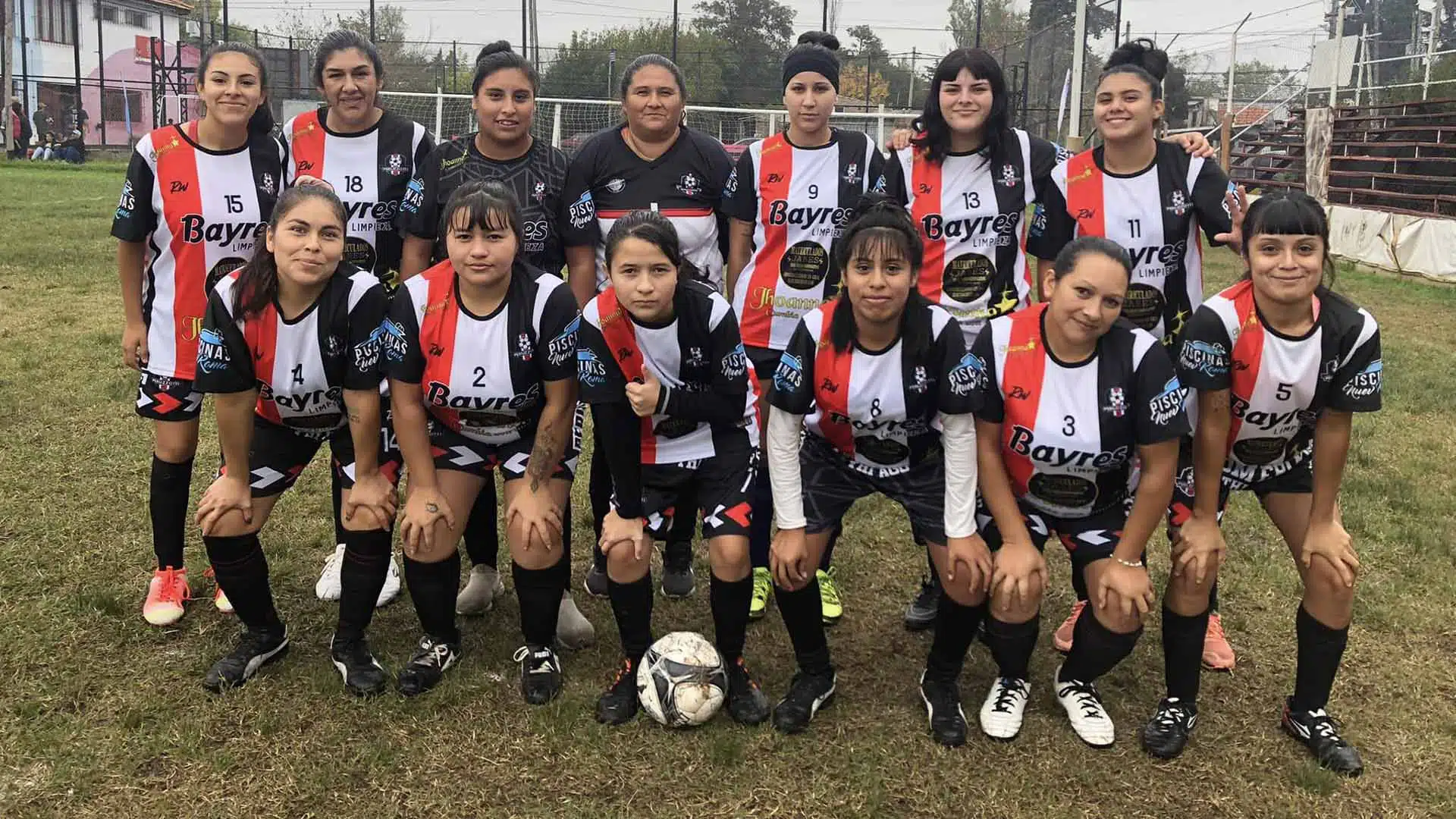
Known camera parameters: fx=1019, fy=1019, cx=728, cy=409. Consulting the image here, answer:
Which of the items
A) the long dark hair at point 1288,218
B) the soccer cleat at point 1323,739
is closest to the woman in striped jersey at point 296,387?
the long dark hair at point 1288,218

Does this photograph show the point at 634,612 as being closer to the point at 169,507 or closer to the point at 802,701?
the point at 802,701

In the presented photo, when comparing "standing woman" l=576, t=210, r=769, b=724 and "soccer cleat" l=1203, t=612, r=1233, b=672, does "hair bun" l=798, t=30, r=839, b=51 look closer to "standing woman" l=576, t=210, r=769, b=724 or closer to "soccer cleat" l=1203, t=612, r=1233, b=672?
"standing woman" l=576, t=210, r=769, b=724

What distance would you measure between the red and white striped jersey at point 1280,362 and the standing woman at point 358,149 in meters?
2.93

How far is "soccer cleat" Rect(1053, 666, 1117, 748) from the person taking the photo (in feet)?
10.5

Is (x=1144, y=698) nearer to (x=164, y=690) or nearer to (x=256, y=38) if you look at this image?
(x=164, y=690)

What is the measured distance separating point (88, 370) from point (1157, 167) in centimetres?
712

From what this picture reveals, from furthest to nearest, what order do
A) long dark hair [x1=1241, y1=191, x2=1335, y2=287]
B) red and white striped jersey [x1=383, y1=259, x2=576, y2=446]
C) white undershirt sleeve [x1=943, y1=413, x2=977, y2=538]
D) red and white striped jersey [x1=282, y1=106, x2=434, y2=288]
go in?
red and white striped jersey [x1=282, y1=106, x2=434, y2=288], red and white striped jersey [x1=383, y1=259, x2=576, y2=446], white undershirt sleeve [x1=943, y1=413, x2=977, y2=538], long dark hair [x1=1241, y1=191, x2=1335, y2=287]

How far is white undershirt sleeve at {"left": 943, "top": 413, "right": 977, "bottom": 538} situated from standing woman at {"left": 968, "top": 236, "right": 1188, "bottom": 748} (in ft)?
0.20

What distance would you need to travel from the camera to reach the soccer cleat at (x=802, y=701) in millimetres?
3252

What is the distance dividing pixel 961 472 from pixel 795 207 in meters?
1.38

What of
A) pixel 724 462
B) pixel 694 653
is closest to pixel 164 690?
pixel 694 653

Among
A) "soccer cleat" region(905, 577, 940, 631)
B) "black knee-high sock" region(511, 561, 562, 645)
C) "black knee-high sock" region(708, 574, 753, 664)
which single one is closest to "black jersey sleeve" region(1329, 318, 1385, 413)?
"soccer cleat" region(905, 577, 940, 631)

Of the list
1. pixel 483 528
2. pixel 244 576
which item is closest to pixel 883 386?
pixel 483 528

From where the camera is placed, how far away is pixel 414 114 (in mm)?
22125
